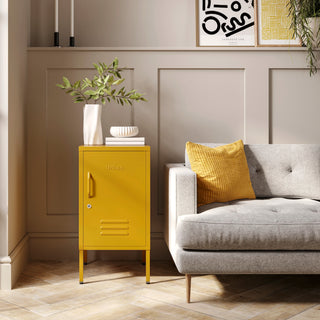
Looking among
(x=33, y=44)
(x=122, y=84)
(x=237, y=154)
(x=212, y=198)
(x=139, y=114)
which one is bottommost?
(x=212, y=198)

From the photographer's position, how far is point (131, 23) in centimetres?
311

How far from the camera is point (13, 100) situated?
8.20 feet

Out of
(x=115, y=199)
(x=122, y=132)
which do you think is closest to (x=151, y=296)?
(x=115, y=199)

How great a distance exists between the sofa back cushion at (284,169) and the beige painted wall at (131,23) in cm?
91

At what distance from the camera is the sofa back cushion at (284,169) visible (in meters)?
2.60

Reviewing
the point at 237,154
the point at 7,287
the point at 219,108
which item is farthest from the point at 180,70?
the point at 7,287

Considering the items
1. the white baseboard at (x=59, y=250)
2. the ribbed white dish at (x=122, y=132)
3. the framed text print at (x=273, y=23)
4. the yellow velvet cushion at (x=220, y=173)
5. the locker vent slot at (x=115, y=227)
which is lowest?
the white baseboard at (x=59, y=250)

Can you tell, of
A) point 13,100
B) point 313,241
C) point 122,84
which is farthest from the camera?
point 122,84

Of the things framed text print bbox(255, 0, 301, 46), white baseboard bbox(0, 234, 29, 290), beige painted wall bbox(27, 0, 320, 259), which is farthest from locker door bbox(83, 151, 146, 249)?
framed text print bbox(255, 0, 301, 46)

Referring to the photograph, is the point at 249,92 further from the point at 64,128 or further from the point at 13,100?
the point at 13,100

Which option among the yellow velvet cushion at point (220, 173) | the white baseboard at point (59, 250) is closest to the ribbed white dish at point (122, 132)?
the yellow velvet cushion at point (220, 173)

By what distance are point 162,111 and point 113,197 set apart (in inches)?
31.3

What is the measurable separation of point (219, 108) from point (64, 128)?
3.43 feet

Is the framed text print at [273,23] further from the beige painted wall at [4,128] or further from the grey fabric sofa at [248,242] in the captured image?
the beige painted wall at [4,128]
